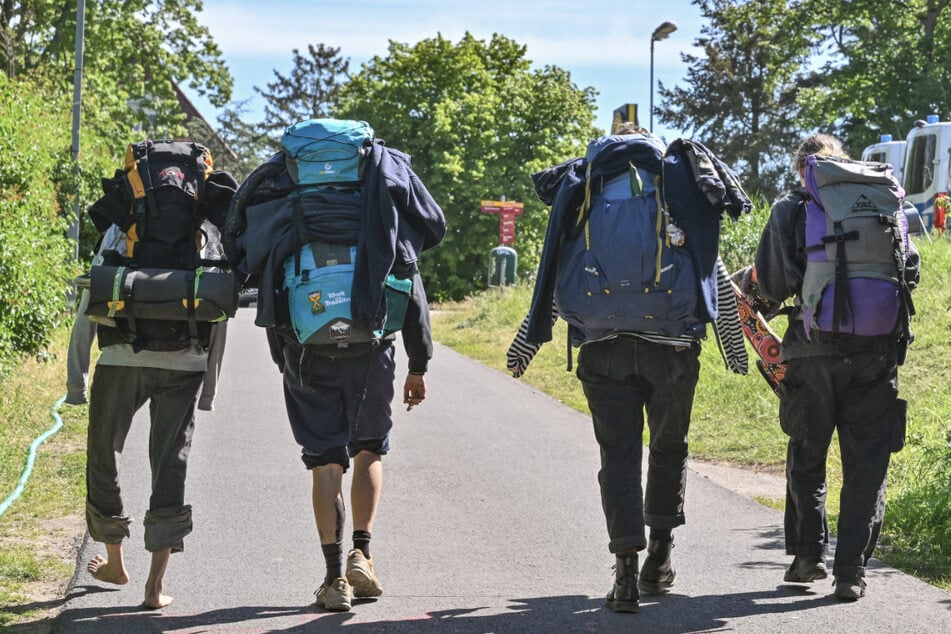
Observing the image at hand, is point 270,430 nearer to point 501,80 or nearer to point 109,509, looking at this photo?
point 109,509

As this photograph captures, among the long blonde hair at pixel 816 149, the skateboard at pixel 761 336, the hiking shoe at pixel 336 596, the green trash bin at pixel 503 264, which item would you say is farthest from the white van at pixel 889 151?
the hiking shoe at pixel 336 596

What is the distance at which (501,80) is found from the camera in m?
51.8

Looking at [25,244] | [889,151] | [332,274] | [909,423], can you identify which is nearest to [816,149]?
[332,274]

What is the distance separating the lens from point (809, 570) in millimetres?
5246

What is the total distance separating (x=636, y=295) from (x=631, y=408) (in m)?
0.46

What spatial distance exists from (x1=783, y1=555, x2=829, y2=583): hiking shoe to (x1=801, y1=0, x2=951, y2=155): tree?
38.4 metres

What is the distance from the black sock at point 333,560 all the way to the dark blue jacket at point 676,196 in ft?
3.84

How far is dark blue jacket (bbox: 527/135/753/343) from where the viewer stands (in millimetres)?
4992

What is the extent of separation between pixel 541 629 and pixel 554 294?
1.32m

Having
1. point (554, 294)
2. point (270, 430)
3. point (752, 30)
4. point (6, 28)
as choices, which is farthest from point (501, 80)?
point (554, 294)

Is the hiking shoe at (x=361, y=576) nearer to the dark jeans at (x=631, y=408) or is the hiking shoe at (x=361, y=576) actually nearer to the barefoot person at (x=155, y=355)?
the barefoot person at (x=155, y=355)

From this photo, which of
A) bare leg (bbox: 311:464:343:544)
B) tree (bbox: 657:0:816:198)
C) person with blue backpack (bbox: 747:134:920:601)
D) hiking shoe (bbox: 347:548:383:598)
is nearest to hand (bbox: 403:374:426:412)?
bare leg (bbox: 311:464:343:544)

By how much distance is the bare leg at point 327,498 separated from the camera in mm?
5012

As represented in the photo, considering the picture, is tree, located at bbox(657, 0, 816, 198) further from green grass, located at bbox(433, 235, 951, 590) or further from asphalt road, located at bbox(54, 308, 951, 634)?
asphalt road, located at bbox(54, 308, 951, 634)
